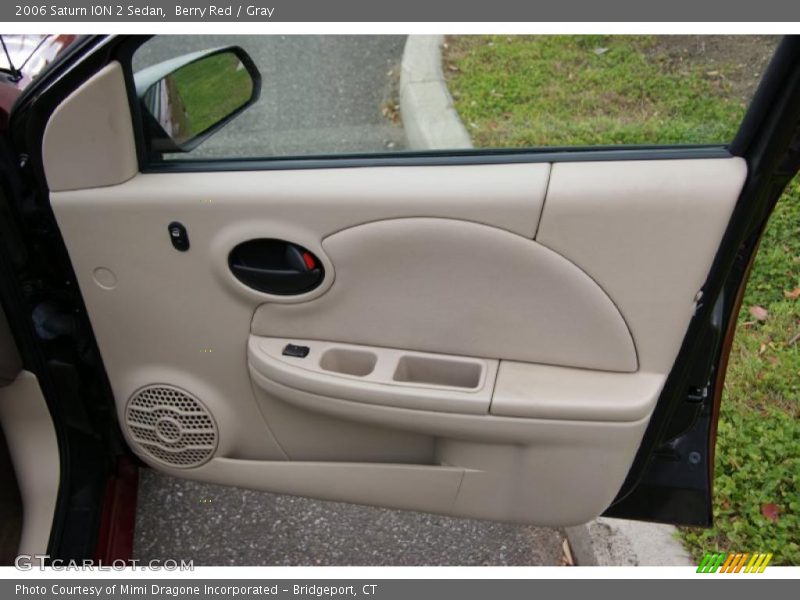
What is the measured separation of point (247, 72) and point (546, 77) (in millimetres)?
1052

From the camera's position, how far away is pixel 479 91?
289cm

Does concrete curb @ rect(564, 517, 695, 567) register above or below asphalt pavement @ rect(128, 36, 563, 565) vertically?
above

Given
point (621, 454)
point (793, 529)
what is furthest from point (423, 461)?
point (793, 529)

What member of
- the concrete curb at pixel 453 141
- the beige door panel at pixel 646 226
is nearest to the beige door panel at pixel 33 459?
the concrete curb at pixel 453 141

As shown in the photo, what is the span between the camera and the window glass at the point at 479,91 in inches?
66.7

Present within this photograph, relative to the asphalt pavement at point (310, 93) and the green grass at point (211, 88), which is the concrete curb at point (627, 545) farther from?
the green grass at point (211, 88)

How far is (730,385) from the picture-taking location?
8.70ft

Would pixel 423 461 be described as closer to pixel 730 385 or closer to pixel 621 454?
pixel 621 454

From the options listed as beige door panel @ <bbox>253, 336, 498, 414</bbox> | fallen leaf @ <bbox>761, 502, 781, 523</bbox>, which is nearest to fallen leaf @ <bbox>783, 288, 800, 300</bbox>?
fallen leaf @ <bbox>761, 502, 781, 523</bbox>

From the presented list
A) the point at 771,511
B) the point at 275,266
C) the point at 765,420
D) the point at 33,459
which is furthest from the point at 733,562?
the point at 33,459

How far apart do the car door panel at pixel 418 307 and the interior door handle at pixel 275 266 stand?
0.07 ft

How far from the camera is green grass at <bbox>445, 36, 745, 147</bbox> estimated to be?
1707mm

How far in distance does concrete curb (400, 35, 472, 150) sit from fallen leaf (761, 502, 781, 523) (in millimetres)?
1336

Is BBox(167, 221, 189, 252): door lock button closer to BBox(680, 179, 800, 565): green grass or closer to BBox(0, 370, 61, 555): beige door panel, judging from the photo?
BBox(0, 370, 61, 555): beige door panel
